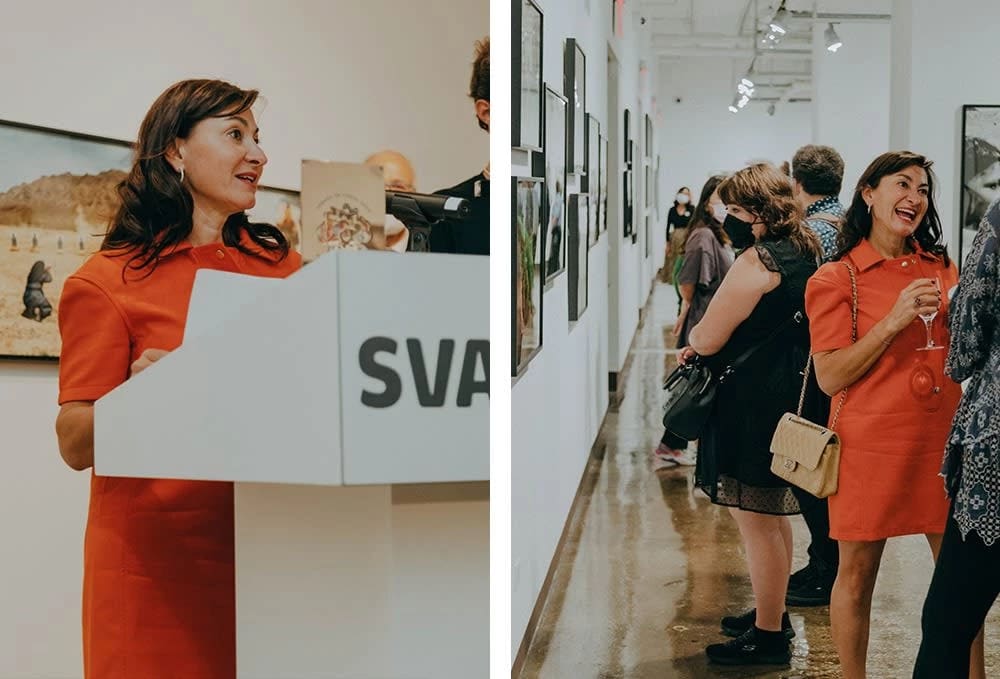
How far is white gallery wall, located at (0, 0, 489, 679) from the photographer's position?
194 centimetres

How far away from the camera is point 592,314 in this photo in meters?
3.00

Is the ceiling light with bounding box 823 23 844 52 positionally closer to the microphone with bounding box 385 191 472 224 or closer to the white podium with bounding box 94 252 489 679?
the microphone with bounding box 385 191 472 224

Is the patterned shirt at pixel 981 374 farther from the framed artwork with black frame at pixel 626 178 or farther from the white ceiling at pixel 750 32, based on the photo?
the framed artwork with black frame at pixel 626 178

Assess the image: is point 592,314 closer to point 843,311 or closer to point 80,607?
point 843,311

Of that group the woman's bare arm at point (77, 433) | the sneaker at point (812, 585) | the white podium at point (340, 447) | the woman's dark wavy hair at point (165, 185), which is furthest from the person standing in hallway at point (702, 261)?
the woman's bare arm at point (77, 433)

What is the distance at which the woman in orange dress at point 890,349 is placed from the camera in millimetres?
1997

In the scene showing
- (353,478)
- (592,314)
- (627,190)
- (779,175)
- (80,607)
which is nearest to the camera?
(353,478)

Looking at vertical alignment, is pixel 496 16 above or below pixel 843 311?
above

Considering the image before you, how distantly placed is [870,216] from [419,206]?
94cm

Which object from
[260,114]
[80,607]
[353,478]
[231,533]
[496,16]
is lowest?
[80,607]

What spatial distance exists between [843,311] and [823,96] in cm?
52

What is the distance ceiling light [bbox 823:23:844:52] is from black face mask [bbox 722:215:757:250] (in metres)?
0.46

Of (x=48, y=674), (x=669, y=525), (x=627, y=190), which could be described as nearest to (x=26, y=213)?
(x=48, y=674)

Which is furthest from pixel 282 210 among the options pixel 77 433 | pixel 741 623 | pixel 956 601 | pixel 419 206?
pixel 956 601
